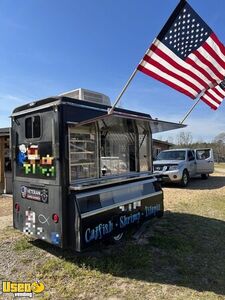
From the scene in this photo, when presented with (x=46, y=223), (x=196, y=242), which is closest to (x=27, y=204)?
(x=46, y=223)

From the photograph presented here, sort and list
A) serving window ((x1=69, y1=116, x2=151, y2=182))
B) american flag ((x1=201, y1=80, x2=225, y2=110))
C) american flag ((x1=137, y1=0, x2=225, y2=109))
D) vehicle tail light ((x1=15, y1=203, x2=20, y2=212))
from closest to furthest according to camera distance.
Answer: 1. american flag ((x1=137, y1=0, x2=225, y2=109))
2. serving window ((x1=69, y1=116, x2=151, y2=182))
3. vehicle tail light ((x1=15, y1=203, x2=20, y2=212))
4. american flag ((x1=201, y1=80, x2=225, y2=110))

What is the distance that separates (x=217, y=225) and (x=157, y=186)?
70.5 inches

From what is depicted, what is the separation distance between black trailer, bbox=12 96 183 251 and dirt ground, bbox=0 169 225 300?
40 cm

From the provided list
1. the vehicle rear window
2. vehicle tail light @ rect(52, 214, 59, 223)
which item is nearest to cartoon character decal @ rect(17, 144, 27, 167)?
vehicle tail light @ rect(52, 214, 59, 223)

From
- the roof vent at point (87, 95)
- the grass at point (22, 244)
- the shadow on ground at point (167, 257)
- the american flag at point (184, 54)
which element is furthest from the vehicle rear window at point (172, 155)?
the grass at point (22, 244)

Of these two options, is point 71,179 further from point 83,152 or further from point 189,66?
point 189,66

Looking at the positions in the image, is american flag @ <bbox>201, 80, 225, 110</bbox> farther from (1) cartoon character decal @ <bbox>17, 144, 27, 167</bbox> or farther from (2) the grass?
(2) the grass

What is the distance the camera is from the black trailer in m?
4.24

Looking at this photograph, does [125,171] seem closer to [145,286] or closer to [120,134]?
[120,134]

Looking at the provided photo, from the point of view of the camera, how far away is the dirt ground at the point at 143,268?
3.73m

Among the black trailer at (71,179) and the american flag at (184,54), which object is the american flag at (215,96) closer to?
the american flag at (184,54)

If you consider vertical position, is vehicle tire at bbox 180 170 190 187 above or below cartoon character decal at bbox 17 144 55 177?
below

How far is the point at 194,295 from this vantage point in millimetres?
3643

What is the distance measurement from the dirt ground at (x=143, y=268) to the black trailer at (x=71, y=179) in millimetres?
403
